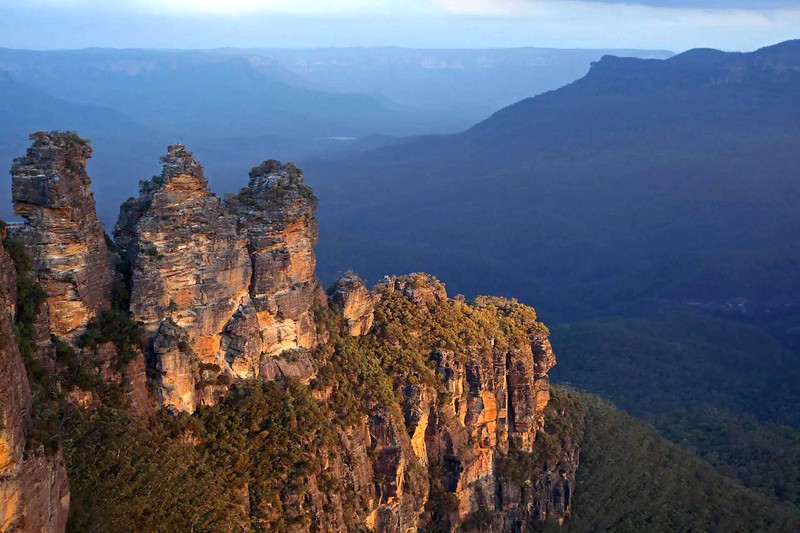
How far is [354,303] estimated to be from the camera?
117 ft

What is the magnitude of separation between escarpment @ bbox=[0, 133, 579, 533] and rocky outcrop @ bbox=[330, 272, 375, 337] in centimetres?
11

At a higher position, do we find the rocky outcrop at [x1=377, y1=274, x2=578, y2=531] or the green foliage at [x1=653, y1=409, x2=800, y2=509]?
the rocky outcrop at [x1=377, y1=274, x2=578, y2=531]

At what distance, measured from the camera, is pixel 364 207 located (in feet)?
566

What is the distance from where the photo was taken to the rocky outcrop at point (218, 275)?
25.7 metres

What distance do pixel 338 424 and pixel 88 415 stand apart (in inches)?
393

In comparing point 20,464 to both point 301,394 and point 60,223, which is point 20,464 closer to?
point 60,223

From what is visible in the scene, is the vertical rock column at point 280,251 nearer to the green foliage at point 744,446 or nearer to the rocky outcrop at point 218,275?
the rocky outcrop at point 218,275

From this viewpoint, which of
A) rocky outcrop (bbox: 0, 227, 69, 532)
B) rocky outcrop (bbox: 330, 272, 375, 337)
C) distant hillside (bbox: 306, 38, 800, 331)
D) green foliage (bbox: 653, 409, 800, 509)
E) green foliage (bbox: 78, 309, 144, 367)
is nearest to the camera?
rocky outcrop (bbox: 0, 227, 69, 532)

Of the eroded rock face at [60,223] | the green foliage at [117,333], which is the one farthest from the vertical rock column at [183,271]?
the eroded rock face at [60,223]

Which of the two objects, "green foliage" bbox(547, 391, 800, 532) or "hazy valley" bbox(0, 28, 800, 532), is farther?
"green foliage" bbox(547, 391, 800, 532)

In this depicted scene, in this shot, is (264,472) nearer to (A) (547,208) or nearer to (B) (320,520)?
(B) (320,520)

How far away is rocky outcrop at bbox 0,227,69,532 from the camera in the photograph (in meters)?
16.5

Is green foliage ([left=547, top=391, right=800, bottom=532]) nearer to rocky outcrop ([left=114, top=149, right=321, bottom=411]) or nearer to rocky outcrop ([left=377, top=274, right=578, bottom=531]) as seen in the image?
rocky outcrop ([left=377, top=274, right=578, bottom=531])

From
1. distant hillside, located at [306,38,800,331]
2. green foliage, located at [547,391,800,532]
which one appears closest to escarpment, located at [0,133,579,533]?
green foliage, located at [547,391,800,532]
